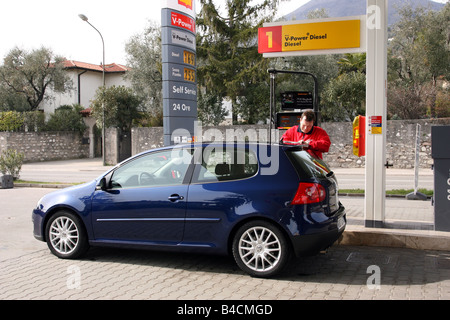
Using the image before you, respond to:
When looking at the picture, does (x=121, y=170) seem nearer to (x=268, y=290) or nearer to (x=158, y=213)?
(x=158, y=213)

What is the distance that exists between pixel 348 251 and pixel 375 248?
0.42 metres

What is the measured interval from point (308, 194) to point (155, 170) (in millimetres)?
2038

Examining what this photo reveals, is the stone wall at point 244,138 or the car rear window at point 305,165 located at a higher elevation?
the stone wall at point 244,138

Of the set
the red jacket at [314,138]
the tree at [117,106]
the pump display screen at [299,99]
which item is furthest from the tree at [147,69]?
the red jacket at [314,138]

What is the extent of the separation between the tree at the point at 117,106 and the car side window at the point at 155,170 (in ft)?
83.4

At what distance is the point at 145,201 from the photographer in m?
5.29

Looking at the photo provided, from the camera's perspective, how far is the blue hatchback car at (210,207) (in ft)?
15.5

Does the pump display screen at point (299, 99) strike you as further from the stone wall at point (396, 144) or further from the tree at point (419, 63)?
the tree at point (419, 63)

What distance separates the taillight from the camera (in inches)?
184

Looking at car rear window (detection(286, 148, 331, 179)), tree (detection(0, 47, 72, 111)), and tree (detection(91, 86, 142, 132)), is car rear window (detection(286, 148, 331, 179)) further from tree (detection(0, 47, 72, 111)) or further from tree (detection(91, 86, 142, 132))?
tree (detection(0, 47, 72, 111))

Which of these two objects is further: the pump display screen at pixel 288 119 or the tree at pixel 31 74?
the tree at pixel 31 74

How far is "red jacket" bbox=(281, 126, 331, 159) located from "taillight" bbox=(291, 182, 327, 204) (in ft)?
4.96

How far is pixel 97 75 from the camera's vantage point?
4866cm

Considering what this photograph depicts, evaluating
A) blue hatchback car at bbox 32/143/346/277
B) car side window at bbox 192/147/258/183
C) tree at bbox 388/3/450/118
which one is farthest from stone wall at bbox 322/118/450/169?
car side window at bbox 192/147/258/183
